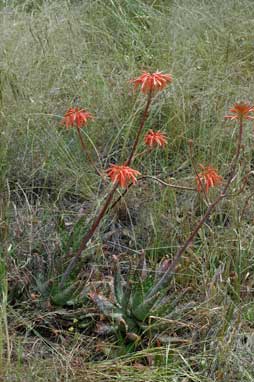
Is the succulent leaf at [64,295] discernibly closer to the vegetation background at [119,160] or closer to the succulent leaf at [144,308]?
the vegetation background at [119,160]

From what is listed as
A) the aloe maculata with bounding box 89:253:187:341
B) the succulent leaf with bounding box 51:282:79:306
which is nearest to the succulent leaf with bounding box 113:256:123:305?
the aloe maculata with bounding box 89:253:187:341

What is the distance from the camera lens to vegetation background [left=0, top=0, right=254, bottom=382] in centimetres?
215

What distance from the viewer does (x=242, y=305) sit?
7.69 feet

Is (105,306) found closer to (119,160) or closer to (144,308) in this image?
(144,308)

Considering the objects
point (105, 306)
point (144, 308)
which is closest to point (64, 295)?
point (105, 306)

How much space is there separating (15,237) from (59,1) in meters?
2.09

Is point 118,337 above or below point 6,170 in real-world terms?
below

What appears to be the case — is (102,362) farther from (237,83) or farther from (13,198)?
(237,83)

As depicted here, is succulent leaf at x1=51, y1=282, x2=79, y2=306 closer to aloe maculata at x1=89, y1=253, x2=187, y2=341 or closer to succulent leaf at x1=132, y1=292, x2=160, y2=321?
aloe maculata at x1=89, y1=253, x2=187, y2=341

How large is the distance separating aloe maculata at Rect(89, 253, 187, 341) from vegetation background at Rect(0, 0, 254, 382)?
6 centimetres

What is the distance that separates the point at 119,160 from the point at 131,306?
913 mm

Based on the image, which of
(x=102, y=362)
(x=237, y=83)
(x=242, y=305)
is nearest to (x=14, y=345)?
(x=102, y=362)

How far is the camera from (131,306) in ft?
7.32

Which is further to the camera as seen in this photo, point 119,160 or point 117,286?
point 119,160
